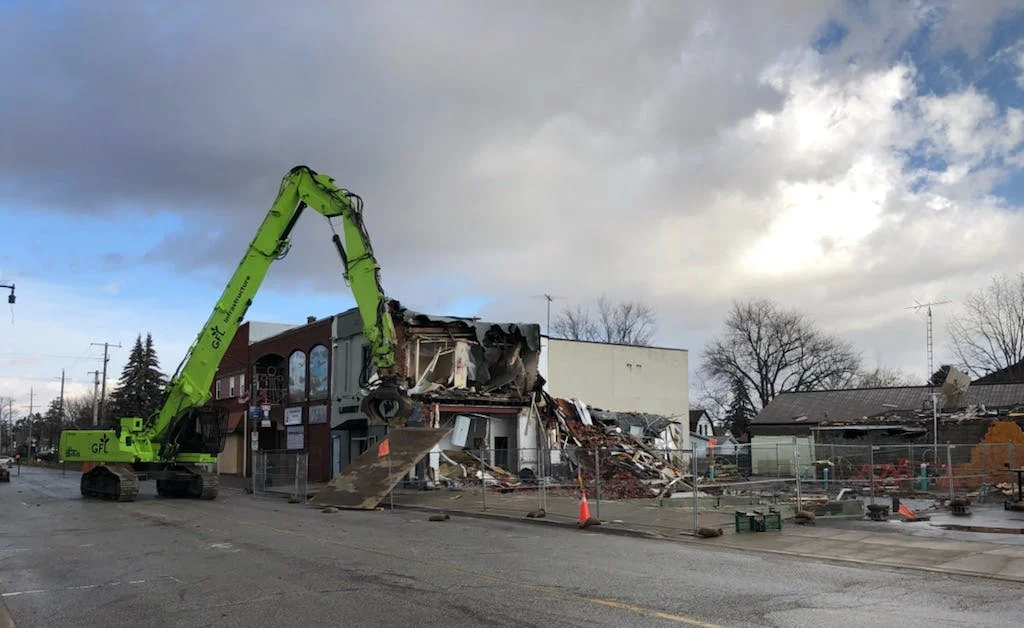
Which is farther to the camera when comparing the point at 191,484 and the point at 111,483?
the point at 191,484

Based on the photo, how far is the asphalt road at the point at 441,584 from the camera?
26.9ft

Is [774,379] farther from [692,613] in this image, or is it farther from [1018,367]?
[692,613]

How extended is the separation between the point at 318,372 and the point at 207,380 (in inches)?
508

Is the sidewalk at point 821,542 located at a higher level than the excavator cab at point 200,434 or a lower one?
lower

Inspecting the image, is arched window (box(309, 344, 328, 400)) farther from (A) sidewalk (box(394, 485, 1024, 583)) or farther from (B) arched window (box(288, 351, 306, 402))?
(A) sidewalk (box(394, 485, 1024, 583))

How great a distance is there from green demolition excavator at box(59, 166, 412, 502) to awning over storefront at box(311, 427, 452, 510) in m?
1.48

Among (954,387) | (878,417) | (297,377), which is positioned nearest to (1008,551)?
(878,417)

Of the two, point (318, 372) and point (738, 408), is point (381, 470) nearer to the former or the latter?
point (318, 372)

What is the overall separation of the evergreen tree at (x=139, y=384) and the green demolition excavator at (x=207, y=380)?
55.0 metres

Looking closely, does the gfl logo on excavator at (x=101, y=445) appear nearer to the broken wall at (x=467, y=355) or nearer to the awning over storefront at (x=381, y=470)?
the awning over storefront at (x=381, y=470)

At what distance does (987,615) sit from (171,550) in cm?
1197

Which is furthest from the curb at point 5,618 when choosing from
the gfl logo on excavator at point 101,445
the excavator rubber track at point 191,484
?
the gfl logo on excavator at point 101,445

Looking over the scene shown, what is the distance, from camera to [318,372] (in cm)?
3959

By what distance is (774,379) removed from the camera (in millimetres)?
81812
